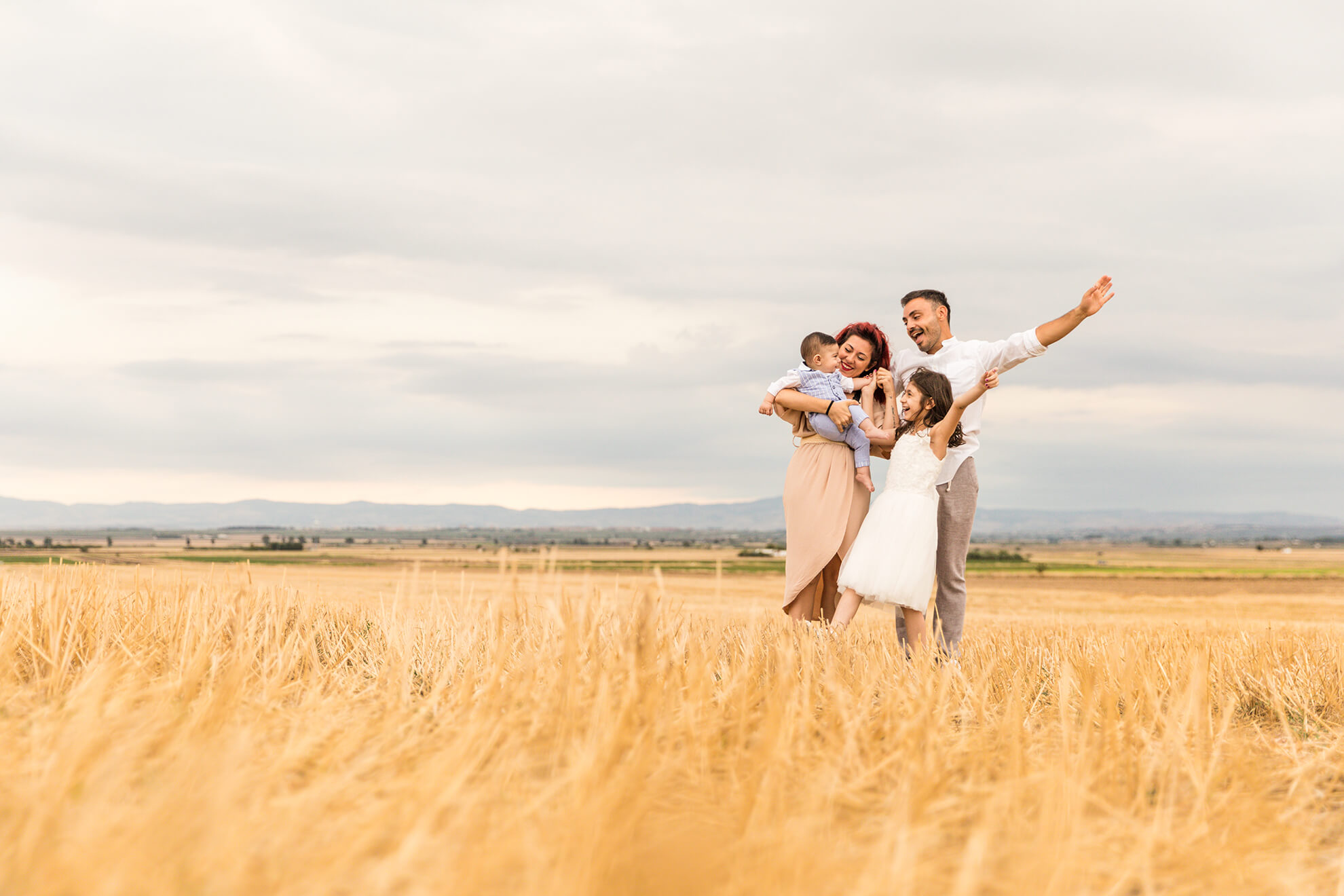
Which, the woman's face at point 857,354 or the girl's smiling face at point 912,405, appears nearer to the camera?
the girl's smiling face at point 912,405

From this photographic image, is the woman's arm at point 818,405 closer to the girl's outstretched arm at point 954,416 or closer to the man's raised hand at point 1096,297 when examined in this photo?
the girl's outstretched arm at point 954,416

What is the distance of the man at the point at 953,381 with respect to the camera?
23.4 ft

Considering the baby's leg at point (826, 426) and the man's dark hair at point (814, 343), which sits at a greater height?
the man's dark hair at point (814, 343)

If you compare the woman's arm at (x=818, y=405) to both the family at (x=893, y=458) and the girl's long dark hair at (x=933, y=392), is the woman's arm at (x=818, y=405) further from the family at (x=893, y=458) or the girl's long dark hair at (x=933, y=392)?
the girl's long dark hair at (x=933, y=392)

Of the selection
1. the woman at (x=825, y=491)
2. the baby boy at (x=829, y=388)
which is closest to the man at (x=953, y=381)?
the woman at (x=825, y=491)

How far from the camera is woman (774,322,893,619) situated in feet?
23.6

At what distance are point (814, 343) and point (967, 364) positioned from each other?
1.21 meters

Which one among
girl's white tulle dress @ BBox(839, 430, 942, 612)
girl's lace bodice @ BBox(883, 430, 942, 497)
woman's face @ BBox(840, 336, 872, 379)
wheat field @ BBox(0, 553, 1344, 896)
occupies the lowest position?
wheat field @ BBox(0, 553, 1344, 896)

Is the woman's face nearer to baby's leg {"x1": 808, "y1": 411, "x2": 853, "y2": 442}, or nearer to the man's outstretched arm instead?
baby's leg {"x1": 808, "y1": 411, "x2": 853, "y2": 442}

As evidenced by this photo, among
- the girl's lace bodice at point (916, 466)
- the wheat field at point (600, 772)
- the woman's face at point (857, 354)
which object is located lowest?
the wheat field at point (600, 772)

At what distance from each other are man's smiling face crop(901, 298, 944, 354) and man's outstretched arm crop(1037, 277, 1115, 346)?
0.91 metres

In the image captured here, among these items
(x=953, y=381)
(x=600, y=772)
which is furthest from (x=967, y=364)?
(x=600, y=772)

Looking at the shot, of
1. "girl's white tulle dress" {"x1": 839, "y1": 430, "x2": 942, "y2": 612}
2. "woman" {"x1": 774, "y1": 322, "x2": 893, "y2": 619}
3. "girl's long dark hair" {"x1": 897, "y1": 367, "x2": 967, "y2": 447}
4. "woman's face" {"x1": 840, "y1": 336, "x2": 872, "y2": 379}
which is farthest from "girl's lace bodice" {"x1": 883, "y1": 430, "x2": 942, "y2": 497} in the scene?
"woman's face" {"x1": 840, "y1": 336, "x2": 872, "y2": 379}

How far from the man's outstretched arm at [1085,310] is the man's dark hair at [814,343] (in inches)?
65.0
